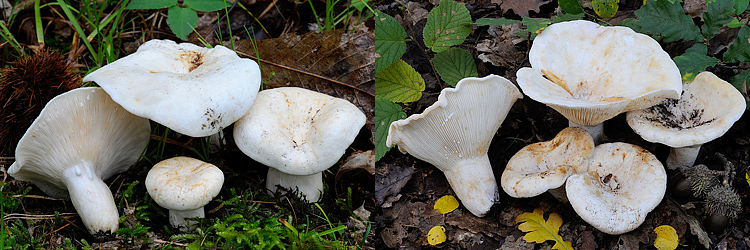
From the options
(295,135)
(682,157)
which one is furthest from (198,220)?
(682,157)

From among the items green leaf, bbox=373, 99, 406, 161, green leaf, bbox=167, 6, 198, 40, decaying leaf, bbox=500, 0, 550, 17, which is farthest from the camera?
decaying leaf, bbox=500, 0, 550, 17

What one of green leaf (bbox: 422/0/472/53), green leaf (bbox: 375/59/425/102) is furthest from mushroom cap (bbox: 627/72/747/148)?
green leaf (bbox: 375/59/425/102)

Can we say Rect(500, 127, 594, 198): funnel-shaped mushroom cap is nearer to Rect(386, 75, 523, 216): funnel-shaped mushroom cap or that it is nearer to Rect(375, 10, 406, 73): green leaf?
Rect(386, 75, 523, 216): funnel-shaped mushroom cap

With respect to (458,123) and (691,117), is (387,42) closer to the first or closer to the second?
(458,123)

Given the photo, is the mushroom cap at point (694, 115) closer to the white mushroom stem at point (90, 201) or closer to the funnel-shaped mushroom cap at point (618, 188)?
the funnel-shaped mushroom cap at point (618, 188)

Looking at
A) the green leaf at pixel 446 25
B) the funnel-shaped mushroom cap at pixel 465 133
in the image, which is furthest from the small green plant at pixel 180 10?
the funnel-shaped mushroom cap at pixel 465 133

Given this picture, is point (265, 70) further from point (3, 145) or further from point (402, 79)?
point (3, 145)
